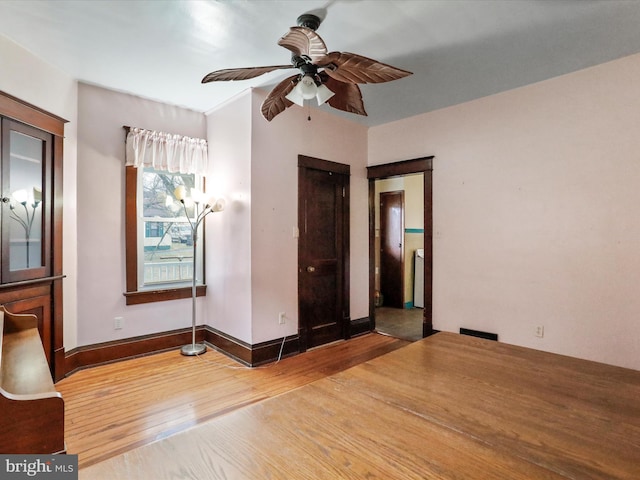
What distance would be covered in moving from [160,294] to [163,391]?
47.6 inches

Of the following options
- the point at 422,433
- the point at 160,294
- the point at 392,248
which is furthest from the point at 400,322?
the point at 422,433

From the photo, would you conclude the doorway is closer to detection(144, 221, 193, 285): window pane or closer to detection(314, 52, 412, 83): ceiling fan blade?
detection(144, 221, 193, 285): window pane

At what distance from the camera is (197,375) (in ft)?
9.91

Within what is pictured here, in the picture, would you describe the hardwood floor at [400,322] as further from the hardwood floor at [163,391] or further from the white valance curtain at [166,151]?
the white valance curtain at [166,151]

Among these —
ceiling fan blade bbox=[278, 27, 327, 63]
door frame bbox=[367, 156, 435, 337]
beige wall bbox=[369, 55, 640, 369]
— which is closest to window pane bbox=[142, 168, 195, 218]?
ceiling fan blade bbox=[278, 27, 327, 63]

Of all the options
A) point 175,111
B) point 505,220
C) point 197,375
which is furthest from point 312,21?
point 197,375

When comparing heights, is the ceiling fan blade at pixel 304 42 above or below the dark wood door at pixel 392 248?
above

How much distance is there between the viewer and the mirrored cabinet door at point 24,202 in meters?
2.38

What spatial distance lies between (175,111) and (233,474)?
389cm

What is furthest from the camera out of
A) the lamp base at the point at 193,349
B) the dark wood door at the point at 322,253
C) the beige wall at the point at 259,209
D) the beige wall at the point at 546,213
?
the dark wood door at the point at 322,253

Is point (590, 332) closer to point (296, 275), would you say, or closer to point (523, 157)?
point (523, 157)

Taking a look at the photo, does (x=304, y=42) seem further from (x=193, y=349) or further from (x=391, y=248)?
(x=391, y=248)

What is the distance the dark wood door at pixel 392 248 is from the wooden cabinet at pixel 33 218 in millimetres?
4675

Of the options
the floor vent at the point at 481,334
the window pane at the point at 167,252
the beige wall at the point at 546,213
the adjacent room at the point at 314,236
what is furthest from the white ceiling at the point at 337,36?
the floor vent at the point at 481,334
